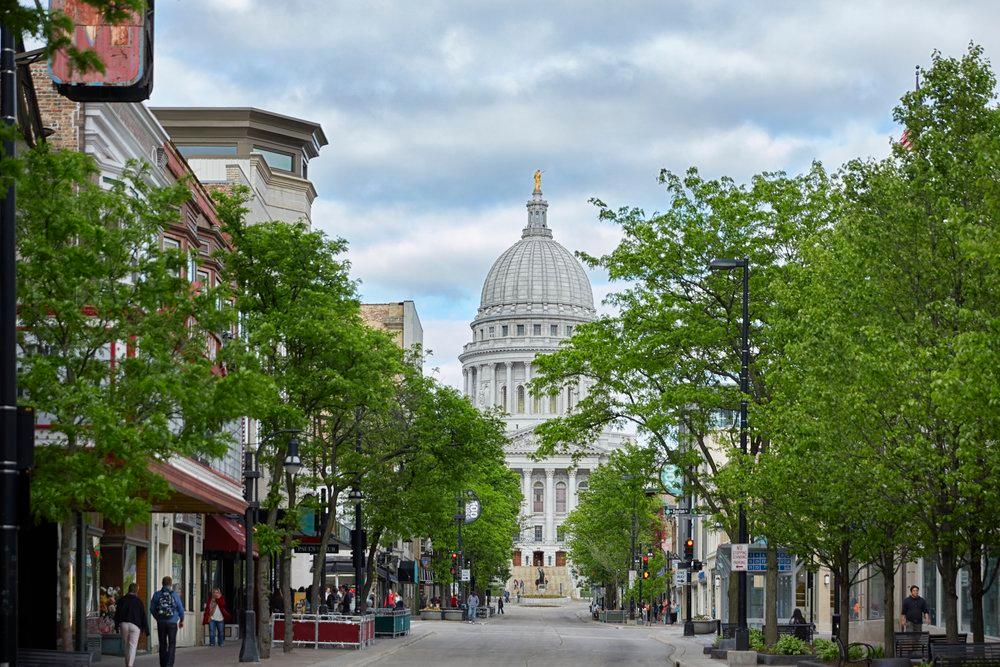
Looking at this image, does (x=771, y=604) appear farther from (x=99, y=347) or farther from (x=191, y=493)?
(x=99, y=347)

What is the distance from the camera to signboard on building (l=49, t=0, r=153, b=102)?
26641 mm

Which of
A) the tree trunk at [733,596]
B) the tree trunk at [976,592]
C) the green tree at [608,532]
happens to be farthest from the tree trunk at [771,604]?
the green tree at [608,532]

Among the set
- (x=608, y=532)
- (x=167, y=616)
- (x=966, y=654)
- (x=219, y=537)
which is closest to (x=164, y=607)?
(x=167, y=616)

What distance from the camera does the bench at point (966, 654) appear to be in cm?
2595

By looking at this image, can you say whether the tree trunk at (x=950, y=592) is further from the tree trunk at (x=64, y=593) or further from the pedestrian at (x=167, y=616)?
the tree trunk at (x=64, y=593)

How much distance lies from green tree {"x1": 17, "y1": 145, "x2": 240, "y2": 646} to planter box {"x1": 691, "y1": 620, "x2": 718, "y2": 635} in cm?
4823

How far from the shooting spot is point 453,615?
317 ft

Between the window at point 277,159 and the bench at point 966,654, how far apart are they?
54.1m

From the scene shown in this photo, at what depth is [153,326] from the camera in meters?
26.9

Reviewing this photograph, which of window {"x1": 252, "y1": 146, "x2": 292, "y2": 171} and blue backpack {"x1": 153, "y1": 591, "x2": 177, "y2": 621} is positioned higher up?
window {"x1": 252, "y1": 146, "x2": 292, "y2": 171}

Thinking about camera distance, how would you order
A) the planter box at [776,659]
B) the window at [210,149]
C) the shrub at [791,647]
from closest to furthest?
the planter box at [776,659] < the shrub at [791,647] < the window at [210,149]

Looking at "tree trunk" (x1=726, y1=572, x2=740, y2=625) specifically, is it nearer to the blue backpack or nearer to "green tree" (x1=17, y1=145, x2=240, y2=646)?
the blue backpack

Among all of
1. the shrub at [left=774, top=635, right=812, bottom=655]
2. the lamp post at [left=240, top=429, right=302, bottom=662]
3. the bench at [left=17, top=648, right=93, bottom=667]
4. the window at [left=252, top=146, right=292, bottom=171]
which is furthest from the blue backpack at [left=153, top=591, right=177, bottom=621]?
the window at [left=252, top=146, right=292, bottom=171]

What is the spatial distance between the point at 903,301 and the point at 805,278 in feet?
25.2
